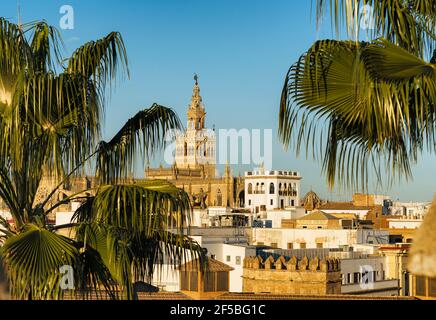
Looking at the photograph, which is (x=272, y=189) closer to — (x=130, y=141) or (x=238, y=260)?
(x=238, y=260)

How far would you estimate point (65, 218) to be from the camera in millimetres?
57250

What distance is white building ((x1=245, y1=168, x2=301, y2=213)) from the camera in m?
105

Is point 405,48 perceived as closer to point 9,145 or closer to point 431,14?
point 431,14

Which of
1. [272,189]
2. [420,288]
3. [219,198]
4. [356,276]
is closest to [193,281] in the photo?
[420,288]

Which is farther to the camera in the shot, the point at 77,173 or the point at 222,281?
the point at 222,281

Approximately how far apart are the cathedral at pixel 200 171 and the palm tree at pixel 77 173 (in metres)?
105

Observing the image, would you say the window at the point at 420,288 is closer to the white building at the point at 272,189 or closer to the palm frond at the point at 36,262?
the palm frond at the point at 36,262

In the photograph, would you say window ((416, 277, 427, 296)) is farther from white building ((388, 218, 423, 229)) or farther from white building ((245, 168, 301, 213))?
white building ((245, 168, 301, 213))

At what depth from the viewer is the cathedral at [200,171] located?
120938mm

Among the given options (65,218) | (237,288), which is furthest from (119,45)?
(65,218)

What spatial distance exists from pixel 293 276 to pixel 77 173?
1284 inches

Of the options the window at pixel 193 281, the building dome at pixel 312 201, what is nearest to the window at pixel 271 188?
the building dome at pixel 312 201

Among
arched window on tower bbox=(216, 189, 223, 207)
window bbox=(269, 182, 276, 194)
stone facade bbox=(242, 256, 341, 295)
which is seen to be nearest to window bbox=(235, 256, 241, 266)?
stone facade bbox=(242, 256, 341, 295)

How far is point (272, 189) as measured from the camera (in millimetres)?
105375
